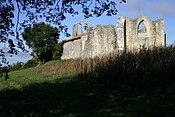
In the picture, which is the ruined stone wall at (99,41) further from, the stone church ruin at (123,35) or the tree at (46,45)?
the tree at (46,45)

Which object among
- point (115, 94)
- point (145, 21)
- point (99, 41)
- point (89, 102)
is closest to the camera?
point (89, 102)

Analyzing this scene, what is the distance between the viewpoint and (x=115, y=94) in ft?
35.0

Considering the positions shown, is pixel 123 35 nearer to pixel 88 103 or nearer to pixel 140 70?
pixel 140 70

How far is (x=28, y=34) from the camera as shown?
9414mm

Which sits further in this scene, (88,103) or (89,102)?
(89,102)

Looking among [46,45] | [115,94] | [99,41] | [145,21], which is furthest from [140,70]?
[46,45]

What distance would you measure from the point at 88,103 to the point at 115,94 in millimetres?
1757

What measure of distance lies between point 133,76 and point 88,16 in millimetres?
3668

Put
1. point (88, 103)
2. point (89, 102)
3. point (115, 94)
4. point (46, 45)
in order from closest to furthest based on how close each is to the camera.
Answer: point (88, 103) → point (89, 102) → point (115, 94) → point (46, 45)

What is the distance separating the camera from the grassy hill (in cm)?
810

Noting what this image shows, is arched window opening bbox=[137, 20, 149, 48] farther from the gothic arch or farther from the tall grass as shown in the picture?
the tall grass

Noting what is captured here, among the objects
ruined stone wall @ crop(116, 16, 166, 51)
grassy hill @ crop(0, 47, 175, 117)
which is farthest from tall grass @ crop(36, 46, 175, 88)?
ruined stone wall @ crop(116, 16, 166, 51)

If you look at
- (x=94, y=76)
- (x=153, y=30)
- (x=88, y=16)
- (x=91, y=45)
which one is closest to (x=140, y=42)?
(x=153, y=30)

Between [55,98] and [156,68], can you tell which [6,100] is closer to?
[55,98]
